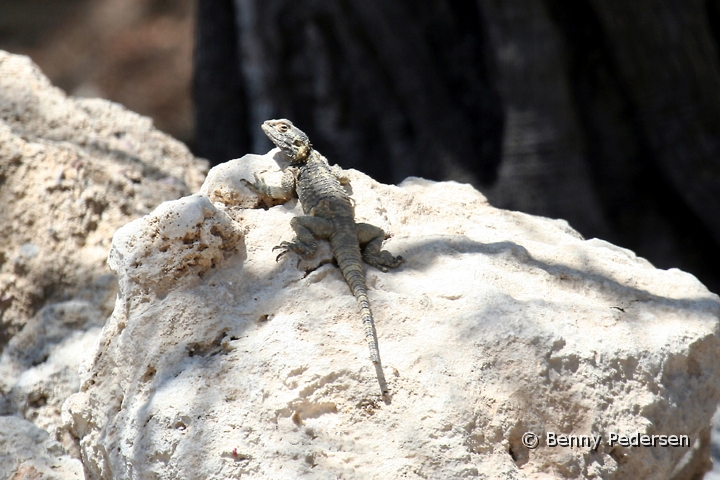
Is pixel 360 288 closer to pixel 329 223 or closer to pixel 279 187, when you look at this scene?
pixel 329 223

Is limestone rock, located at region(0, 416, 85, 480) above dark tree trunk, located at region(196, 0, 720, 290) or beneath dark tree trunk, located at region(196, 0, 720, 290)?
beneath

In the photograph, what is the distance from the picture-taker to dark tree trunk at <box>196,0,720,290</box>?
16.9 ft

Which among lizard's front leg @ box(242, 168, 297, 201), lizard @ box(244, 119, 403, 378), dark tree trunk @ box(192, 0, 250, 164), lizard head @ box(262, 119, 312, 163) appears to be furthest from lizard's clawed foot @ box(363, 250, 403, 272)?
dark tree trunk @ box(192, 0, 250, 164)

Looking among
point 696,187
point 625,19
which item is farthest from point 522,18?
point 696,187

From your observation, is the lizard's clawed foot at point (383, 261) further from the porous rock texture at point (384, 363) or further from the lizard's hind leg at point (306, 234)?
the lizard's hind leg at point (306, 234)

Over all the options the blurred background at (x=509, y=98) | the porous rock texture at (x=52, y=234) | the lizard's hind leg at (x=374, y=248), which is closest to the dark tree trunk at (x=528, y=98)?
the blurred background at (x=509, y=98)

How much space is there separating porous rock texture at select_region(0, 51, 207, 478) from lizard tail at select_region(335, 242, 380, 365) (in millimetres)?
1252

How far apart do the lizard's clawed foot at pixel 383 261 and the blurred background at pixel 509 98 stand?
2871mm

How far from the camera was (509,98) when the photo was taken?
17.5 ft

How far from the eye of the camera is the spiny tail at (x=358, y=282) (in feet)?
7.27

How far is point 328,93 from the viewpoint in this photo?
635cm

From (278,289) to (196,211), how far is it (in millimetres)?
398

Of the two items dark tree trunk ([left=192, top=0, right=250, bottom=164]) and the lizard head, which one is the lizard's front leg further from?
dark tree trunk ([left=192, top=0, right=250, bottom=164])

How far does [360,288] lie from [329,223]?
508 mm
